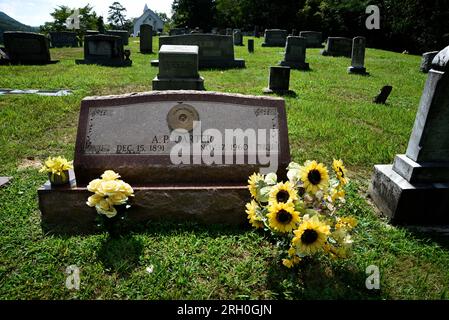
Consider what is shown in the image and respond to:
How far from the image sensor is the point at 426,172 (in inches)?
143

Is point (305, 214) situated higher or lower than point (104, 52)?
lower

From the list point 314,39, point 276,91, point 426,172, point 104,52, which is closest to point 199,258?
point 426,172

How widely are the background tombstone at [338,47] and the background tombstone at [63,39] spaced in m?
18.3

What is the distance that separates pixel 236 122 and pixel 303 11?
124ft

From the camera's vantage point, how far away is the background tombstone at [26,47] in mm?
13578

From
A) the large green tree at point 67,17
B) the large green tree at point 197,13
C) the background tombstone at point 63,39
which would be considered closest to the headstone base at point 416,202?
the background tombstone at point 63,39

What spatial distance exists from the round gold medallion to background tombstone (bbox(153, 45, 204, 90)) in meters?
6.02

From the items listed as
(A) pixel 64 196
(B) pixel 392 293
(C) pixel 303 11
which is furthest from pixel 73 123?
(C) pixel 303 11

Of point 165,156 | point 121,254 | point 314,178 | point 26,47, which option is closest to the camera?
point 314,178

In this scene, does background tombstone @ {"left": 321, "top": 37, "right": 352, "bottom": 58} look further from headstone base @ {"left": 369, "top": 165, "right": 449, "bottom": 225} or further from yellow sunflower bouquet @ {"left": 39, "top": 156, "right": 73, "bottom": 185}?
yellow sunflower bouquet @ {"left": 39, "top": 156, "right": 73, "bottom": 185}

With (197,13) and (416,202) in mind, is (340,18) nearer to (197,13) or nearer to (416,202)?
(197,13)

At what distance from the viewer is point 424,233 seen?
354 cm

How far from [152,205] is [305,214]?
5.33ft

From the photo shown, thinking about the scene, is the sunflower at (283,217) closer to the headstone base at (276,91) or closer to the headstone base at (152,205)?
the headstone base at (152,205)
